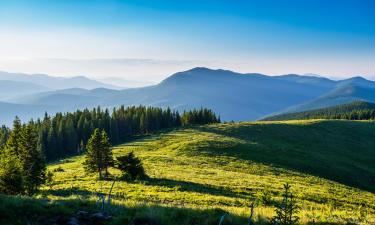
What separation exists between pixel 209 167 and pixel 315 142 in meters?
45.8

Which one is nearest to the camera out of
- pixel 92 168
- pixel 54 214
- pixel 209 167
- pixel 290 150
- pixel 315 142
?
pixel 54 214

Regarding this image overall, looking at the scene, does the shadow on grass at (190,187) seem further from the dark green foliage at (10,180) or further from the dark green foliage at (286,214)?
the dark green foliage at (286,214)

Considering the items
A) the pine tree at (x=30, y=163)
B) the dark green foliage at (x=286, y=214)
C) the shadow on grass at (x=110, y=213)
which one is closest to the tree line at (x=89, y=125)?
the pine tree at (x=30, y=163)

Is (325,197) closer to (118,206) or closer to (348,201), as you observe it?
(348,201)

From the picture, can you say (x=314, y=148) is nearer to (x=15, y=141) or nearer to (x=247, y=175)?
(x=247, y=175)

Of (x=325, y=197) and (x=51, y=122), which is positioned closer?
(x=325, y=197)

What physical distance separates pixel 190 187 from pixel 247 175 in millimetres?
15811

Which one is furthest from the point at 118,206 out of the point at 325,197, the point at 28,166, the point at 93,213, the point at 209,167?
the point at 209,167

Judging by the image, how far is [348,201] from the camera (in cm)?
3716

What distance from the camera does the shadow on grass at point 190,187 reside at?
32.4 metres

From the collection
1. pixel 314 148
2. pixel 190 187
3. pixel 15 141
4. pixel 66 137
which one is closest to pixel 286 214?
pixel 190 187

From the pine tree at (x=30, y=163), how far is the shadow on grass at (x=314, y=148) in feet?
119

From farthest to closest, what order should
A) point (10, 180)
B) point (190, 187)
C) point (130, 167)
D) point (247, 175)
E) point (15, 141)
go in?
point (247, 175) < point (15, 141) < point (130, 167) < point (190, 187) < point (10, 180)

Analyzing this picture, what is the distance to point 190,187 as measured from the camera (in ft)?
113
